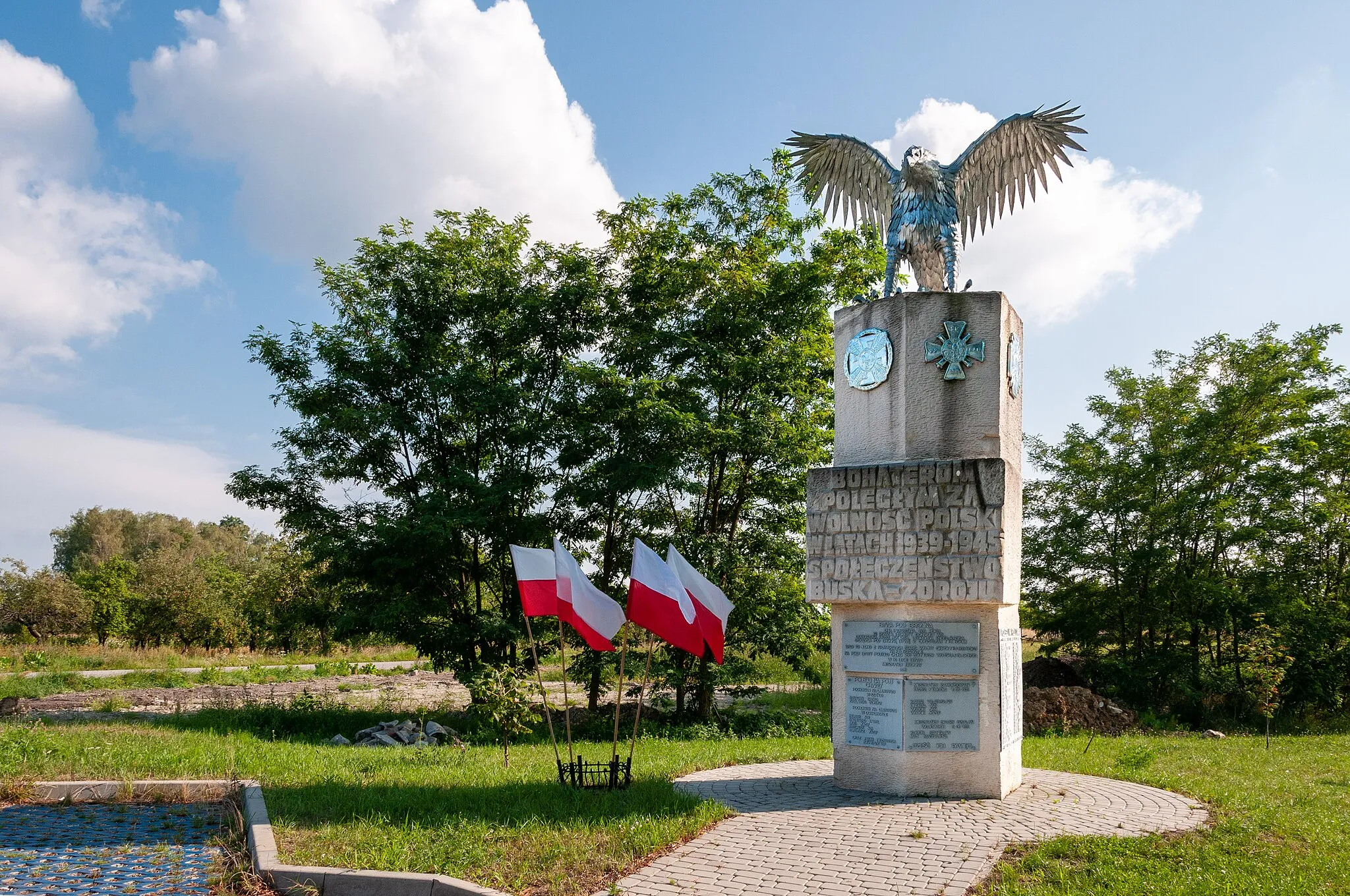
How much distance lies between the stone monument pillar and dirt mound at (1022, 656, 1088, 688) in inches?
375

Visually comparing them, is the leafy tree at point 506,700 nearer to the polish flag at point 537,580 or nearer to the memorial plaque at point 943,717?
the polish flag at point 537,580

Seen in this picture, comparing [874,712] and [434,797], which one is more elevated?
[874,712]

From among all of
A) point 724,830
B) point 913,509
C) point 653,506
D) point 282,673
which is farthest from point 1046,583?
point 282,673

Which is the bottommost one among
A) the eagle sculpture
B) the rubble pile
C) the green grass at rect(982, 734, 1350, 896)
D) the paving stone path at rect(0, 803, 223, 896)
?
the rubble pile

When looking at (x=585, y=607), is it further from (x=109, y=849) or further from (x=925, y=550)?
(x=109, y=849)

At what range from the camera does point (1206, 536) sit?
59.9ft

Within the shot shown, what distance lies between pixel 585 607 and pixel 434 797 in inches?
80.5

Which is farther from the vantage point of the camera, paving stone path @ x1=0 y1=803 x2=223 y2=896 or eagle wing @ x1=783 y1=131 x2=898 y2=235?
eagle wing @ x1=783 y1=131 x2=898 y2=235

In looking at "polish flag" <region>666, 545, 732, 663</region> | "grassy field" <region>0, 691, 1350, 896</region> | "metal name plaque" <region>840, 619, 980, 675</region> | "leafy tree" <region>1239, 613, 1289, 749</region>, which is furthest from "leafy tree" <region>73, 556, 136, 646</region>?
"leafy tree" <region>1239, 613, 1289, 749</region>

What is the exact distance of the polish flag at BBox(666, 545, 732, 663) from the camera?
314 inches

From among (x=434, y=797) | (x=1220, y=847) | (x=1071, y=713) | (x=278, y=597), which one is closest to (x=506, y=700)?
(x=434, y=797)

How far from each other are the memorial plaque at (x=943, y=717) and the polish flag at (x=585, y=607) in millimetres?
2741

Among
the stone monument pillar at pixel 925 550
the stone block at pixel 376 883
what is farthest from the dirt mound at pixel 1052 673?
the stone block at pixel 376 883

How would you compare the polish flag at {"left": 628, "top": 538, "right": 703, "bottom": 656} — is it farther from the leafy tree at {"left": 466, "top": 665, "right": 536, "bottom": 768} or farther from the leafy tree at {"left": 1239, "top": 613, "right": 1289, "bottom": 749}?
the leafy tree at {"left": 1239, "top": 613, "right": 1289, "bottom": 749}
